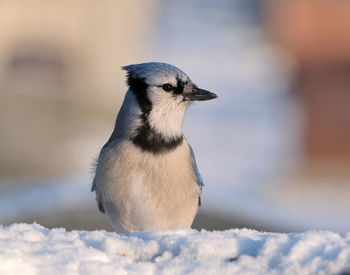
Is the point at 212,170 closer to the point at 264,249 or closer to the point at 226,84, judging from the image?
the point at 264,249

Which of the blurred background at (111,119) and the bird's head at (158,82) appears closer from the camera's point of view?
the bird's head at (158,82)

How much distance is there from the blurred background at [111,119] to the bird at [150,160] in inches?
58.2

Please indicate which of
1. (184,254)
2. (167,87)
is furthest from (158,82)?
(184,254)

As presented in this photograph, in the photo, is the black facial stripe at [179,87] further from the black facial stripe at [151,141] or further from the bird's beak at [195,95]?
the black facial stripe at [151,141]

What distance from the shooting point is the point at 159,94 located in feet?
9.23

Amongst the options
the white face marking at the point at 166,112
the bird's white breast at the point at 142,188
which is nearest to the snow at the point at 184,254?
the bird's white breast at the point at 142,188

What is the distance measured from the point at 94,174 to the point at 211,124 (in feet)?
43.8

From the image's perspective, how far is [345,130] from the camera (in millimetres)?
7633

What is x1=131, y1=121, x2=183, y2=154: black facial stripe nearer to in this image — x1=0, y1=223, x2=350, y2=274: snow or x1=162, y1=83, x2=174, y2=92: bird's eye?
x1=162, y1=83, x2=174, y2=92: bird's eye

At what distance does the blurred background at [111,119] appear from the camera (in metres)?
5.10

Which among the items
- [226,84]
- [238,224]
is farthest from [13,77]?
[226,84]

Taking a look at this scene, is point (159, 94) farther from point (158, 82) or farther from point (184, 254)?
point (184, 254)

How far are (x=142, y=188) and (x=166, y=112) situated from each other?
272mm

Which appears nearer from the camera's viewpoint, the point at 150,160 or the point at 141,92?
the point at 150,160
